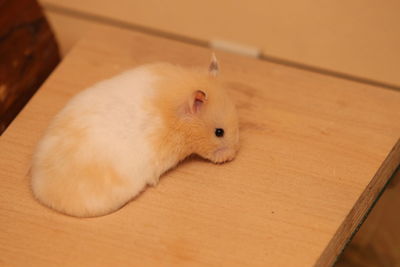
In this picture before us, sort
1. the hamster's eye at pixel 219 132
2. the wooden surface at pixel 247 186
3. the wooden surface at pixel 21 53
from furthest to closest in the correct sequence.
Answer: the wooden surface at pixel 21 53 → the hamster's eye at pixel 219 132 → the wooden surface at pixel 247 186

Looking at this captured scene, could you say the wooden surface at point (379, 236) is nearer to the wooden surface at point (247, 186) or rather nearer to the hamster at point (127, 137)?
→ the wooden surface at point (247, 186)

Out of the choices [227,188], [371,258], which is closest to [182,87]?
[227,188]

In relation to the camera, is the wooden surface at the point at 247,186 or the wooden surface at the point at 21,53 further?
the wooden surface at the point at 21,53

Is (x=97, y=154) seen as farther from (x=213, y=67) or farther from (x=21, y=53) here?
(x=21, y=53)

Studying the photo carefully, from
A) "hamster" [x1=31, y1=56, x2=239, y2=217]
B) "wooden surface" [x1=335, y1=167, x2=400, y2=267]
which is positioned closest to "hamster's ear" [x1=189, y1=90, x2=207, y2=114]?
"hamster" [x1=31, y1=56, x2=239, y2=217]

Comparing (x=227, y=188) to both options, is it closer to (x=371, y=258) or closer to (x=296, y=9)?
(x=296, y=9)

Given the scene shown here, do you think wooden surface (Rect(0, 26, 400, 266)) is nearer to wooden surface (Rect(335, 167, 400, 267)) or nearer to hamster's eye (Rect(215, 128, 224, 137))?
hamster's eye (Rect(215, 128, 224, 137))

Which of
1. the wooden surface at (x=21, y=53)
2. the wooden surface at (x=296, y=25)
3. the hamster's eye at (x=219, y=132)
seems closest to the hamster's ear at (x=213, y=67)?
the hamster's eye at (x=219, y=132)
